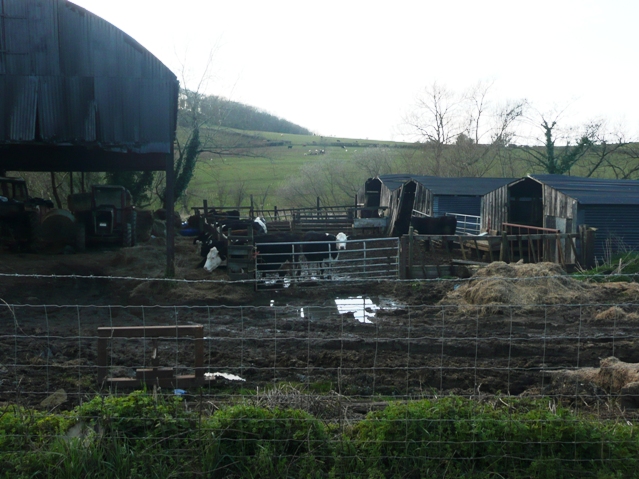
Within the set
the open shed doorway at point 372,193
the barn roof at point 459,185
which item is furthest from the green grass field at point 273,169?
the barn roof at point 459,185

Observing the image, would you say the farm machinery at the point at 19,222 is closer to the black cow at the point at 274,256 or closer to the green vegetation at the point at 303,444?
the black cow at the point at 274,256

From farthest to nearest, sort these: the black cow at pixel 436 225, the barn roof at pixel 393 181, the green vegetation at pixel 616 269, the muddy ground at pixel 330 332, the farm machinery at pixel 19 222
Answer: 1. the barn roof at pixel 393 181
2. the black cow at pixel 436 225
3. the farm machinery at pixel 19 222
4. the green vegetation at pixel 616 269
5. the muddy ground at pixel 330 332

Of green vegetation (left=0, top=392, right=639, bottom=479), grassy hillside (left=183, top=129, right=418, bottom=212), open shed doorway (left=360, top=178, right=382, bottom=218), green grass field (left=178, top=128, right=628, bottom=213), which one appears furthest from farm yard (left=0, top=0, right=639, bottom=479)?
green grass field (left=178, top=128, right=628, bottom=213)

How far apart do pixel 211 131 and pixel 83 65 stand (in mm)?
23990

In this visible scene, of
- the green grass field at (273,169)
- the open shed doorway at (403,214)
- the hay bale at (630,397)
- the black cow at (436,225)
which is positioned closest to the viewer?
the hay bale at (630,397)

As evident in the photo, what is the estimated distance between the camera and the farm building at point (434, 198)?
3081 cm

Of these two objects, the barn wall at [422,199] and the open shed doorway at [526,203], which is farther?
the barn wall at [422,199]

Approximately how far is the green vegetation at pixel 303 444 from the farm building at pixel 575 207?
58.7 feet

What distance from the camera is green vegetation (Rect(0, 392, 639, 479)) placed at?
173 inches

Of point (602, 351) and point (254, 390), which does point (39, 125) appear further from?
point (602, 351)

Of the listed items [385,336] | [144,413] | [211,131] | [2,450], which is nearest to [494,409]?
[144,413]

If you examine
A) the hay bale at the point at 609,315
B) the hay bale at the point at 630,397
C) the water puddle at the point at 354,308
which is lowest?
the water puddle at the point at 354,308

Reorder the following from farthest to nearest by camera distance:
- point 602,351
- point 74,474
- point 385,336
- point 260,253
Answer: point 260,253 → point 385,336 → point 602,351 → point 74,474

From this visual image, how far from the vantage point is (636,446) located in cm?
460
